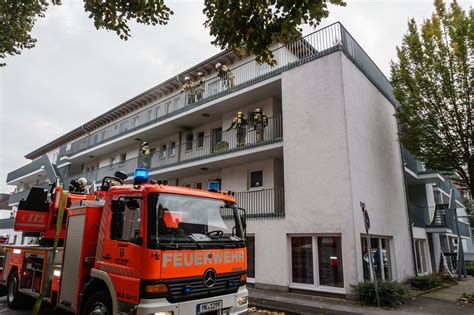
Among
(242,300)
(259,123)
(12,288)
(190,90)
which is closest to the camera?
(242,300)

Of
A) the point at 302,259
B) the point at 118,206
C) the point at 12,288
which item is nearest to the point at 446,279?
the point at 302,259

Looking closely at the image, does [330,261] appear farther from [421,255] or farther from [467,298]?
[421,255]

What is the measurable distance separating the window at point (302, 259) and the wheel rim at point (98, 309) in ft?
24.3

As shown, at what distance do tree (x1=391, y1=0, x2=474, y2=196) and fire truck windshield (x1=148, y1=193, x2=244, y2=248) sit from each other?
984cm

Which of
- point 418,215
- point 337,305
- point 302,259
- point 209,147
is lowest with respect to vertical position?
point 337,305

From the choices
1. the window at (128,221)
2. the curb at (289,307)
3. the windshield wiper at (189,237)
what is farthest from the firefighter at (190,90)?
the windshield wiper at (189,237)

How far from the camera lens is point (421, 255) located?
16594 mm

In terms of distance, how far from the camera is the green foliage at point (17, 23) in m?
9.30

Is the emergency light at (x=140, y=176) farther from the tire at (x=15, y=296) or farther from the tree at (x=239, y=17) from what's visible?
the tire at (x=15, y=296)

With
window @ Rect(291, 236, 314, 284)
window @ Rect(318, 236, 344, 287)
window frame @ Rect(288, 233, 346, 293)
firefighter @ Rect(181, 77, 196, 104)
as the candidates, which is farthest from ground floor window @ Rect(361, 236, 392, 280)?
firefighter @ Rect(181, 77, 196, 104)

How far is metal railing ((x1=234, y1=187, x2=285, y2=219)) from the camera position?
494 inches

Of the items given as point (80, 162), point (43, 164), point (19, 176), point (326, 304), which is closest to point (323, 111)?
point (326, 304)

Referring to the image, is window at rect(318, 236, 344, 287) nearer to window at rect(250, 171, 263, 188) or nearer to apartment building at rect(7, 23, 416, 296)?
apartment building at rect(7, 23, 416, 296)

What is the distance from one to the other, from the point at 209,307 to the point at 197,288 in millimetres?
367
